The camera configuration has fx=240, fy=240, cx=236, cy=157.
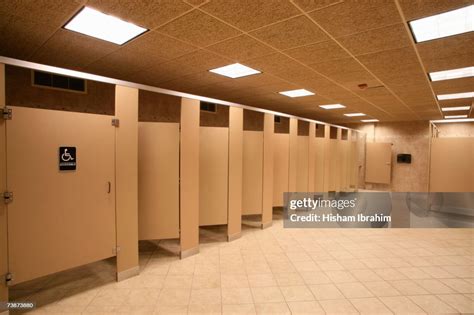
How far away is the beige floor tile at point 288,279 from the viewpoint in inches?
121

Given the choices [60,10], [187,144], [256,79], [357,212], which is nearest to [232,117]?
[256,79]

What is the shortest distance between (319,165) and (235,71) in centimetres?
441

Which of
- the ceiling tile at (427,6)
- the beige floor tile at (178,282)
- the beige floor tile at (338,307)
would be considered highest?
the ceiling tile at (427,6)

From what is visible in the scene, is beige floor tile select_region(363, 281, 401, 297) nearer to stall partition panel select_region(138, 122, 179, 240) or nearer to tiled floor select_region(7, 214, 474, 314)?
tiled floor select_region(7, 214, 474, 314)

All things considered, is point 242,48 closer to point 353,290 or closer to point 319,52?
point 319,52

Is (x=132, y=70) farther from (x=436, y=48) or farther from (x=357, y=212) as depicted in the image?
(x=357, y=212)

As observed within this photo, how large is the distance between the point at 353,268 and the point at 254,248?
1.57 meters

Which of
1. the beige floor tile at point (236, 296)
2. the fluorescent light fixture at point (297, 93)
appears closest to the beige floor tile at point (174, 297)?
the beige floor tile at point (236, 296)

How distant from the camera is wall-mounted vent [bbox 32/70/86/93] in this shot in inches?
146

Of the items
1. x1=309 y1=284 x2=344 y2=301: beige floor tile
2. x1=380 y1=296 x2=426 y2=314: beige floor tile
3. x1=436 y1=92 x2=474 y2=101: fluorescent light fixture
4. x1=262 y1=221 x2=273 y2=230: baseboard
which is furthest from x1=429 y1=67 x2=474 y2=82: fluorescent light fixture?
x1=262 y1=221 x2=273 y2=230: baseboard

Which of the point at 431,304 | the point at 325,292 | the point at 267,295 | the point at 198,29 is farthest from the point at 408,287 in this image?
the point at 198,29

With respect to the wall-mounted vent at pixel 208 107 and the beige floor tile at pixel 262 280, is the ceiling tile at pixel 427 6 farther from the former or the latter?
the wall-mounted vent at pixel 208 107

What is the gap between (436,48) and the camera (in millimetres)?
2879

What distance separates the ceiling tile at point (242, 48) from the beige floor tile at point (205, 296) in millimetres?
2991
